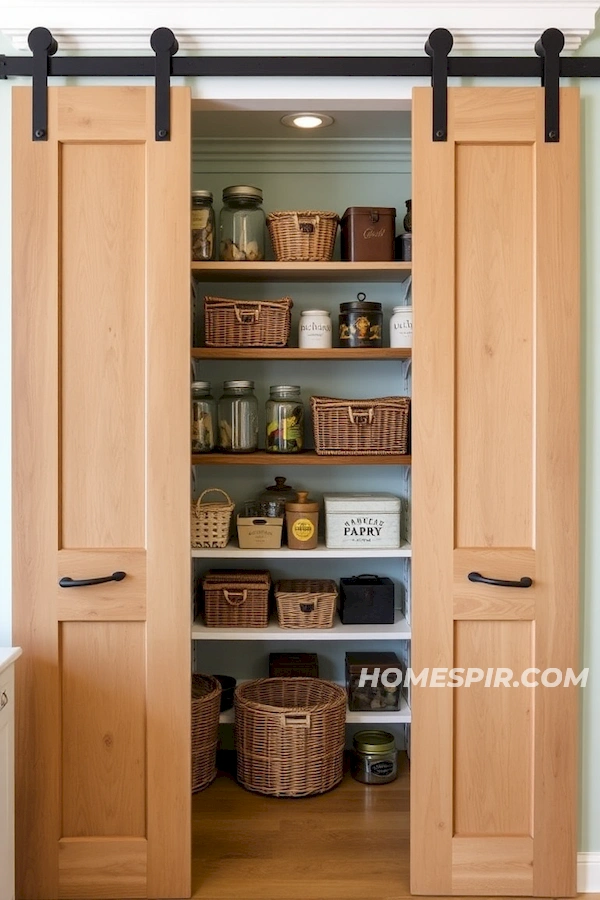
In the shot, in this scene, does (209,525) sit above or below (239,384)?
below

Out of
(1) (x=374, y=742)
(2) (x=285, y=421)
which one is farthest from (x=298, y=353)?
(1) (x=374, y=742)

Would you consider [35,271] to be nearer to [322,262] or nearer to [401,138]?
[322,262]

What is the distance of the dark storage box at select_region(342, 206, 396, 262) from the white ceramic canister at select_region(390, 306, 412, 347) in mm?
195

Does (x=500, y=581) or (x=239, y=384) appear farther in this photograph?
(x=239, y=384)

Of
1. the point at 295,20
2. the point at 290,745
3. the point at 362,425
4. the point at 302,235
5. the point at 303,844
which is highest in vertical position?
the point at 295,20

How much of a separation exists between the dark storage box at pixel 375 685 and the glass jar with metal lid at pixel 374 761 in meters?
0.18

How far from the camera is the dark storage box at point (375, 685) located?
9.73 ft

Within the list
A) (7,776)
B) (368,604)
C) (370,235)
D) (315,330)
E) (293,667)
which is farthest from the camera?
(293,667)

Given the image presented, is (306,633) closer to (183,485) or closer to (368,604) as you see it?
(368,604)

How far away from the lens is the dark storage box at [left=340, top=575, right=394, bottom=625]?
2.91 metres

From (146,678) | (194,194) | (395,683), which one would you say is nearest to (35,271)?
(194,194)

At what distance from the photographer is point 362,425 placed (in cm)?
273

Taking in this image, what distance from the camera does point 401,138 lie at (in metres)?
3.00

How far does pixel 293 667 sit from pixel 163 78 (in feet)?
6.98
